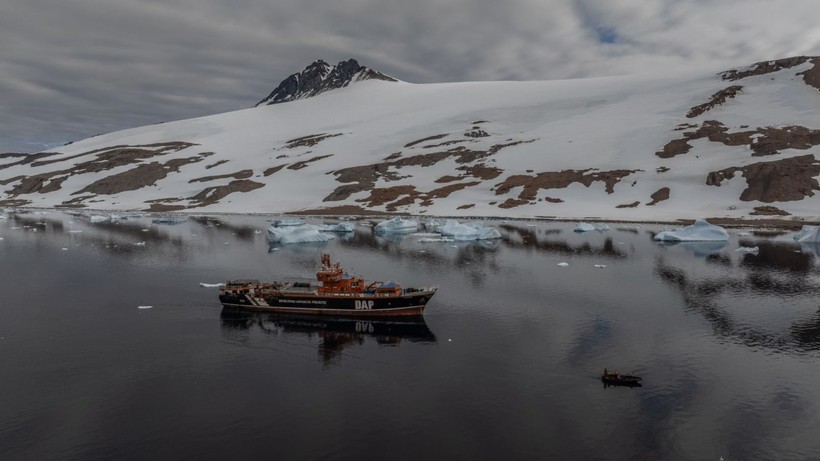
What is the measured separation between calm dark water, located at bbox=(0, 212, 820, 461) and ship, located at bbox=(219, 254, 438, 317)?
206 centimetres

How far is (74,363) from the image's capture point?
1351 inches

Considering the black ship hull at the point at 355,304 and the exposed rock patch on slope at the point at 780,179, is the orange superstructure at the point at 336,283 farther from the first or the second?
the exposed rock patch on slope at the point at 780,179

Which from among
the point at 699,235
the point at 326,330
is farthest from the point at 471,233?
the point at 326,330

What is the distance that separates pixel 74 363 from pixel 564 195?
14137 cm

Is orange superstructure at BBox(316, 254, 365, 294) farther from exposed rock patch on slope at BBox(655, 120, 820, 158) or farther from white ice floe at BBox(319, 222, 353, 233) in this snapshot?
exposed rock patch on slope at BBox(655, 120, 820, 158)

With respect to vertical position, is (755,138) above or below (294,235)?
above

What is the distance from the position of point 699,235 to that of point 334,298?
3147 inches

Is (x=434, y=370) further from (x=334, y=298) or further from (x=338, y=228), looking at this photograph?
(x=338, y=228)

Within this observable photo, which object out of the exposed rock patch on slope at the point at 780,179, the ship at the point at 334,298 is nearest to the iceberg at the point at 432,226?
the ship at the point at 334,298

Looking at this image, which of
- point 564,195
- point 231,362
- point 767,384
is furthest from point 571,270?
point 564,195

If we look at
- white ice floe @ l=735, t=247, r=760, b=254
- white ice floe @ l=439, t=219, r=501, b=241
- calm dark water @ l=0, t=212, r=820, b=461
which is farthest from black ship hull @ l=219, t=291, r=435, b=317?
white ice floe @ l=735, t=247, r=760, b=254

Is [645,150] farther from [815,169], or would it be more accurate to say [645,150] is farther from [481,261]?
[481,261]

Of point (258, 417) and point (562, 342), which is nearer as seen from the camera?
point (258, 417)

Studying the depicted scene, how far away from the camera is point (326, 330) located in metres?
43.6
